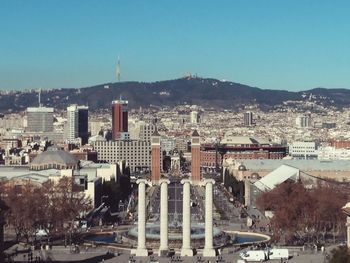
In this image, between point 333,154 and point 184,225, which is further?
point 333,154

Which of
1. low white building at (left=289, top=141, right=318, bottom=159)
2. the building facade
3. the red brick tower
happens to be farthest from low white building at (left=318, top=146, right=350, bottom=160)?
the red brick tower

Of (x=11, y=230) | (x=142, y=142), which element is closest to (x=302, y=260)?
(x=11, y=230)

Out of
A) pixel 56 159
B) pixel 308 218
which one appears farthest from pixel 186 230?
pixel 56 159

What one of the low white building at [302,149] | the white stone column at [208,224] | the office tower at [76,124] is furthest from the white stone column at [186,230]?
the office tower at [76,124]

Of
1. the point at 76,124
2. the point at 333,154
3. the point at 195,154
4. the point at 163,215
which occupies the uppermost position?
the point at 76,124

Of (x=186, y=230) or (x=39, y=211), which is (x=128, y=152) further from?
(x=186, y=230)

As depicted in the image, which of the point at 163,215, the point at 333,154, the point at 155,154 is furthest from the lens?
the point at 333,154

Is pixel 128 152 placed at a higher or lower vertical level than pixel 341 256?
higher

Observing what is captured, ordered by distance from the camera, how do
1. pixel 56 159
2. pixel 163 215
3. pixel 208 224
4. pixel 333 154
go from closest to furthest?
1. pixel 208 224
2. pixel 163 215
3. pixel 56 159
4. pixel 333 154

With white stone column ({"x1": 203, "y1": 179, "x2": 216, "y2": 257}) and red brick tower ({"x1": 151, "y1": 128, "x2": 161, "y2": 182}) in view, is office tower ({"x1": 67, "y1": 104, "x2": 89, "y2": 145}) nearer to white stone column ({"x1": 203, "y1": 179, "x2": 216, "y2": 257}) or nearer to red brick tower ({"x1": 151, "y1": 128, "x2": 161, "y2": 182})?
red brick tower ({"x1": 151, "y1": 128, "x2": 161, "y2": 182})

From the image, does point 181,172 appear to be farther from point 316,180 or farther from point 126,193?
point 316,180
